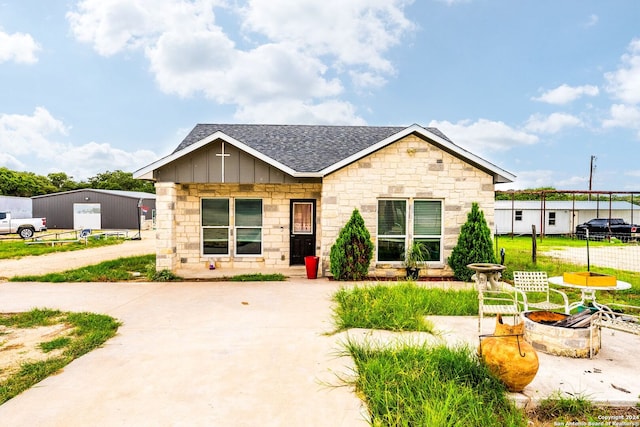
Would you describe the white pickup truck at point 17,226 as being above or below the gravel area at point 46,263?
above

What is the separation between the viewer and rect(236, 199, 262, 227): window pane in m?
12.0

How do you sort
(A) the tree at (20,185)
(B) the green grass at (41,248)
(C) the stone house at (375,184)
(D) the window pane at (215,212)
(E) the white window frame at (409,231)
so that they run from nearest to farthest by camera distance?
1. (C) the stone house at (375,184)
2. (E) the white window frame at (409,231)
3. (D) the window pane at (215,212)
4. (B) the green grass at (41,248)
5. (A) the tree at (20,185)

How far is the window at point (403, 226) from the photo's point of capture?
10.9 metres

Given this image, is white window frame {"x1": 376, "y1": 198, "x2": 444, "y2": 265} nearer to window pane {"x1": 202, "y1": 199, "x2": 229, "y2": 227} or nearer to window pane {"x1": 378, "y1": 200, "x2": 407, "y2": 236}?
window pane {"x1": 378, "y1": 200, "x2": 407, "y2": 236}

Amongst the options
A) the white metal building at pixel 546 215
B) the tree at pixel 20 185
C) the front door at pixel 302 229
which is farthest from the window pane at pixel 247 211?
the tree at pixel 20 185

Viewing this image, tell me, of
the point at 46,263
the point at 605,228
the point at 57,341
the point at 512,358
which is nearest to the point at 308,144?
the point at 57,341

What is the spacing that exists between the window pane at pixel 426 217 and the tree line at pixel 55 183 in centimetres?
4798

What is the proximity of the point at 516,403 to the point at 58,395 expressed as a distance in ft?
15.7

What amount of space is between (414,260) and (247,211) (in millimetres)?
5655

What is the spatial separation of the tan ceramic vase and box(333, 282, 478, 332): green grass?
6.11 ft

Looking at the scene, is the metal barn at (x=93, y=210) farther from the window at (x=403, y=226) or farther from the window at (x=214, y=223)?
the window at (x=403, y=226)

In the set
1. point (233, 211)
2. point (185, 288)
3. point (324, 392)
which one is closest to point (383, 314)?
point (324, 392)

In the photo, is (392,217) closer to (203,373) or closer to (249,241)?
(249,241)

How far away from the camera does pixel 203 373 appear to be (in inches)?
168
